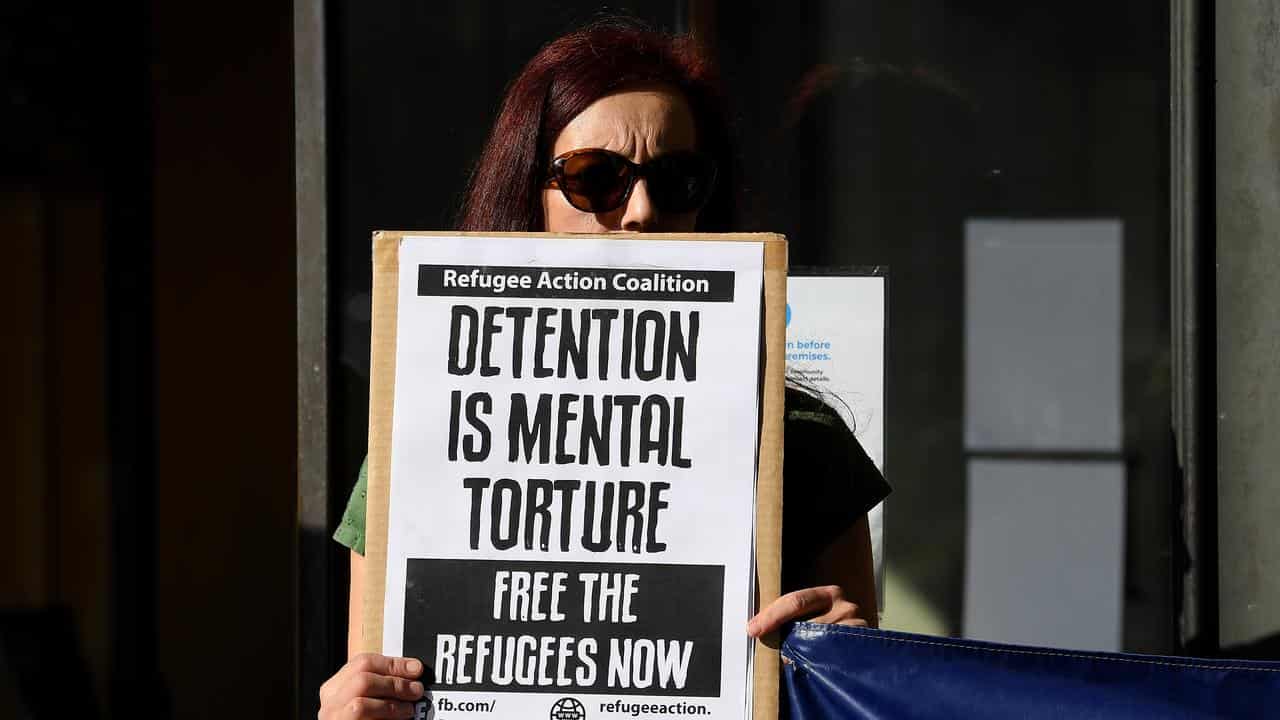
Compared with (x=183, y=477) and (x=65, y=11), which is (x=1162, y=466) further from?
(x=65, y=11)

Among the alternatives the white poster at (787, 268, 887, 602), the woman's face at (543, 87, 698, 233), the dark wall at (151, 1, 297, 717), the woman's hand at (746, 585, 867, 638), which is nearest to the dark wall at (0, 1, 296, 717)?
the dark wall at (151, 1, 297, 717)

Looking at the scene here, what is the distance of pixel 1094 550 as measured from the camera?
9.07ft

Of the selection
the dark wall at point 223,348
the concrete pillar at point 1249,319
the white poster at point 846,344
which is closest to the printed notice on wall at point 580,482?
the white poster at point 846,344

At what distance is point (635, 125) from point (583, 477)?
0.57 m

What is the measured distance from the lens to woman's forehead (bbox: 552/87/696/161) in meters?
1.79

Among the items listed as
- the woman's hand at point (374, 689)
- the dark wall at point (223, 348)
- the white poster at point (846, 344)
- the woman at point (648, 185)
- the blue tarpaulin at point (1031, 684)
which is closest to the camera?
the woman's hand at point (374, 689)

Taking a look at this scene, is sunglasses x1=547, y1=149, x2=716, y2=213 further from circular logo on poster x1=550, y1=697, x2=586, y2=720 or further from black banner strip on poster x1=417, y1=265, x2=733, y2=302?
circular logo on poster x1=550, y1=697, x2=586, y2=720

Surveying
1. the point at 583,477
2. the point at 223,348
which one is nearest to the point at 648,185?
the point at 583,477

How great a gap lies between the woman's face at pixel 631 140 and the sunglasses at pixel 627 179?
0.01m

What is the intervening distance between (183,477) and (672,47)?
3.92 metres

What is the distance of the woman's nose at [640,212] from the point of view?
1737mm

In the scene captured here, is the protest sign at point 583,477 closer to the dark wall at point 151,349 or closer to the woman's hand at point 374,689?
the woman's hand at point 374,689

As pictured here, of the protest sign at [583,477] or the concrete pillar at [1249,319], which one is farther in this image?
the concrete pillar at [1249,319]

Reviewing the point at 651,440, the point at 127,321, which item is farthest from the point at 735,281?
the point at 127,321
